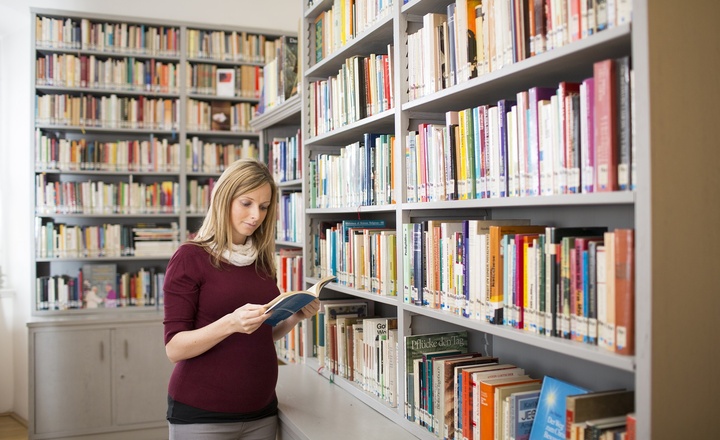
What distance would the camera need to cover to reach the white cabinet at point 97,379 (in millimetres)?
4160

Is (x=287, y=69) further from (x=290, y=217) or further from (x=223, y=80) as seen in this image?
(x=223, y=80)

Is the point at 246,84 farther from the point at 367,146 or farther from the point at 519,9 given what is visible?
the point at 519,9

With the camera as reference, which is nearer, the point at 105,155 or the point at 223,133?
the point at 105,155

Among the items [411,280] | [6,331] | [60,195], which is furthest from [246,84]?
[411,280]

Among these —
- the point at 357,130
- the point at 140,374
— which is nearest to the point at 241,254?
the point at 357,130

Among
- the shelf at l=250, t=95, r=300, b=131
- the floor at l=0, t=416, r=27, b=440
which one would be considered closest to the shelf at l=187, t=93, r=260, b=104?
the shelf at l=250, t=95, r=300, b=131

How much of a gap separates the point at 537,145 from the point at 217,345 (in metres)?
1.21

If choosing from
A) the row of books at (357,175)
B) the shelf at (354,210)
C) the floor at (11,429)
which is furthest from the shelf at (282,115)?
the floor at (11,429)

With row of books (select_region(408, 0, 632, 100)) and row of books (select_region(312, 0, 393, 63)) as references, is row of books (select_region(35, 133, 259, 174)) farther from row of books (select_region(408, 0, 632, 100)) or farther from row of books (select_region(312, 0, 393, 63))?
row of books (select_region(408, 0, 632, 100))

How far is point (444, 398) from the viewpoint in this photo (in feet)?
5.69

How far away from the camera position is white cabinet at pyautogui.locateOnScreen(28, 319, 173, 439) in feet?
13.6

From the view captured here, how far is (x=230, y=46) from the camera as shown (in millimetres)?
5039

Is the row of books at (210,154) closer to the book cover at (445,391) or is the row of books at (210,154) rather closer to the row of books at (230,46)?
the row of books at (230,46)

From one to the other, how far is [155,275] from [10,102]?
74.2 inches
